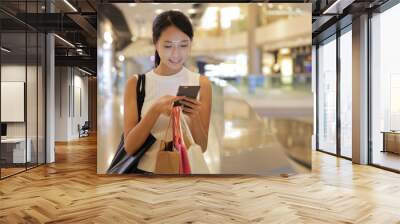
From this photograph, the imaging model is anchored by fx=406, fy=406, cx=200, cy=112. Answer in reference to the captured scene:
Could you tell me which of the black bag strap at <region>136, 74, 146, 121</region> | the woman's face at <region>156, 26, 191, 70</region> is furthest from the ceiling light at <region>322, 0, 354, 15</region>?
the black bag strap at <region>136, 74, 146, 121</region>

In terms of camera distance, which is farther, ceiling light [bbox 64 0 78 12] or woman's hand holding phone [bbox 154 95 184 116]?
ceiling light [bbox 64 0 78 12]

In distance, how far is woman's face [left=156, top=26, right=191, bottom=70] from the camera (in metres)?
6.77

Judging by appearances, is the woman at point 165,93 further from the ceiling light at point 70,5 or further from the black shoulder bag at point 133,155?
the ceiling light at point 70,5

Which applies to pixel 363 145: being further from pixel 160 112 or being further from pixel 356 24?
pixel 160 112

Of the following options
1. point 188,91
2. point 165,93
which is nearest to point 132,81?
point 165,93

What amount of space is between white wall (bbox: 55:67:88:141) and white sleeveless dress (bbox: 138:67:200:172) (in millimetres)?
10115

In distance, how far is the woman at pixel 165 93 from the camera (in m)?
6.71

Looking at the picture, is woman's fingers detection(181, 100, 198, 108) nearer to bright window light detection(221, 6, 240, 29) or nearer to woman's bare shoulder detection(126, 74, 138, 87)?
woman's bare shoulder detection(126, 74, 138, 87)

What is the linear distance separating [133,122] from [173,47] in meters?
1.42

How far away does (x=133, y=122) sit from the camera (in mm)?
6789

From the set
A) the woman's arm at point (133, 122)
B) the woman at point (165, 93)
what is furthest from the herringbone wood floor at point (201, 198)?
the woman at point (165, 93)

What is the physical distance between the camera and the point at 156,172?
6.89 m

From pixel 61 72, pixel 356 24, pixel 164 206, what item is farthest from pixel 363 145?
pixel 61 72

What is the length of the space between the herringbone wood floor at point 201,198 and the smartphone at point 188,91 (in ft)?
4.55
